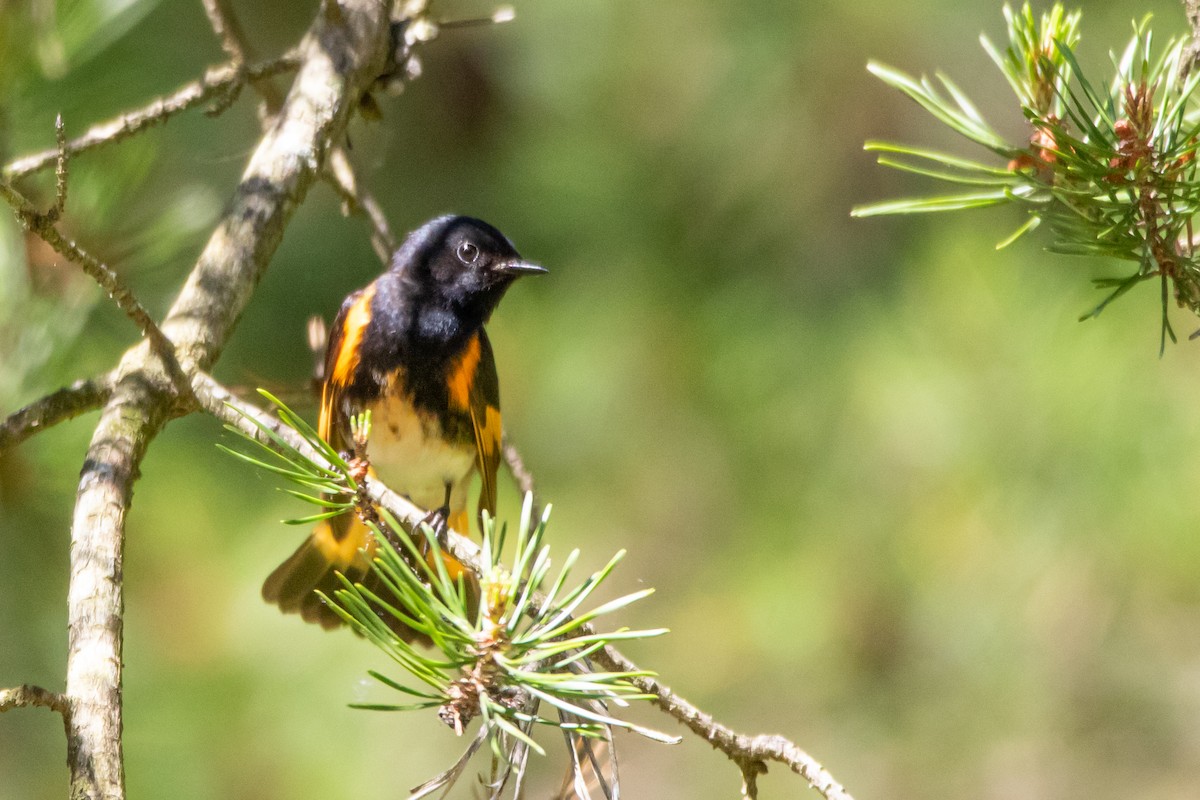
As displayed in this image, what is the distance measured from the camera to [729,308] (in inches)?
151

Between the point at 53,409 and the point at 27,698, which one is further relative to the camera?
the point at 53,409

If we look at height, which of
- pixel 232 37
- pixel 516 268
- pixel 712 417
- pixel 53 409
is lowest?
pixel 53 409

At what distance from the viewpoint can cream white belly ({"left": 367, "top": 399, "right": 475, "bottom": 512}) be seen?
2.70m

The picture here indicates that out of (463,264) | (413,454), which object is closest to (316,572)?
(413,454)

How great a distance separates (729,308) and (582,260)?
0.52 m

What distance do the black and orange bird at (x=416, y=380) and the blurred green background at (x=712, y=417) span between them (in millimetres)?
347

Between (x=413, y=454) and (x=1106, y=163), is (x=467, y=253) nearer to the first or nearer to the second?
(x=413, y=454)

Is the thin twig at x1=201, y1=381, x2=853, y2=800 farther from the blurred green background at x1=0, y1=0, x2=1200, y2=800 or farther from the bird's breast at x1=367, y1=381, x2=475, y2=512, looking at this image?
the bird's breast at x1=367, y1=381, x2=475, y2=512

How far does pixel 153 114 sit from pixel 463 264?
41.0 inches

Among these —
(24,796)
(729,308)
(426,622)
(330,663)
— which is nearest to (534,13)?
(729,308)

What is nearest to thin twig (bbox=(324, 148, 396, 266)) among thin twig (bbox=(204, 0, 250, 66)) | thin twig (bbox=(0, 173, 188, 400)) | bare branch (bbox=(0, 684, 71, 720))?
thin twig (bbox=(204, 0, 250, 66))

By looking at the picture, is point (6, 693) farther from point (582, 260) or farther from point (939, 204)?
point (582, 260)

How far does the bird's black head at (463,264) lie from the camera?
2898 mm

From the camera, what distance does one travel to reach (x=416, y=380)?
271 centimetres
